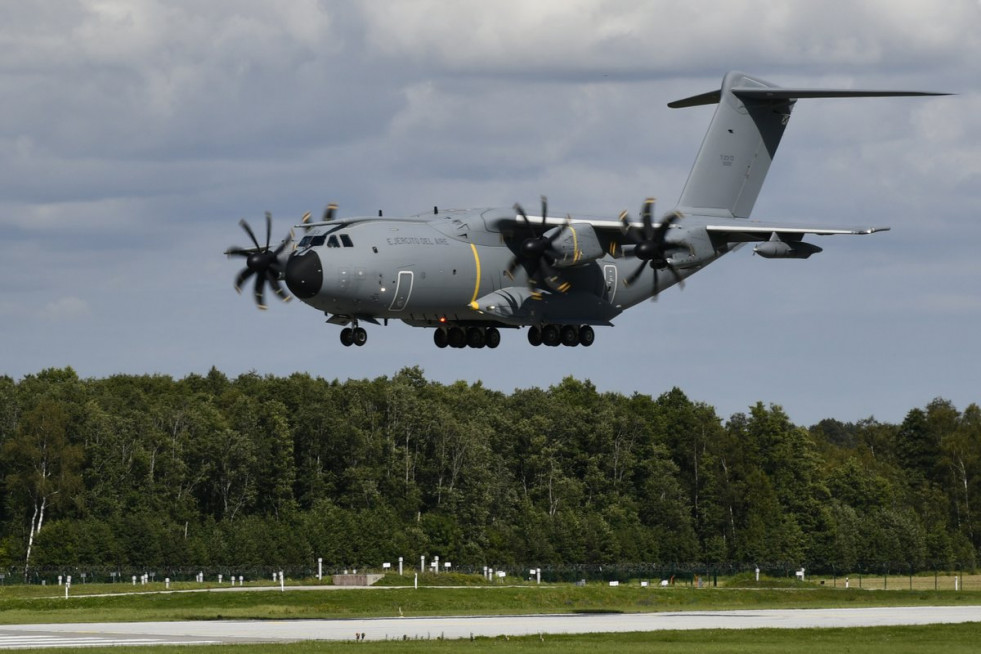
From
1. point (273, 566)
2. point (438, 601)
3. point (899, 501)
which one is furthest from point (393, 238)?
point (899, 501)

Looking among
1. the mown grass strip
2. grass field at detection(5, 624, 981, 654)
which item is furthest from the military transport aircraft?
the mown grass strip

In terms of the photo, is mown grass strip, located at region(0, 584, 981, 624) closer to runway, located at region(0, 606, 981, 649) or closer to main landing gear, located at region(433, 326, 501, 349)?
runway, located at region(0, 606, 981, 649)

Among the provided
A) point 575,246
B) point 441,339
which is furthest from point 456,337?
point 575,246

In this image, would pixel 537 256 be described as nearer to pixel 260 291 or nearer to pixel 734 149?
pixel 260 291

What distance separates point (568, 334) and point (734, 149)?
1198 centimetres

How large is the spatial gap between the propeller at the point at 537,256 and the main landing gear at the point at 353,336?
6058mm

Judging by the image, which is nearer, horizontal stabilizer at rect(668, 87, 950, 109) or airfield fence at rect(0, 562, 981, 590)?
horizontal stabilizer at rect(668, 87, 950, 109)

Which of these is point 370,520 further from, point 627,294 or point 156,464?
point 627,294

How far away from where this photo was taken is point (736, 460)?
13800cm

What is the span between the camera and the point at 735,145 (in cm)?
6681

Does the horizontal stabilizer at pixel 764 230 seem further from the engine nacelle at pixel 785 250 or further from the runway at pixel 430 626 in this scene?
the runway at pixel 430 626

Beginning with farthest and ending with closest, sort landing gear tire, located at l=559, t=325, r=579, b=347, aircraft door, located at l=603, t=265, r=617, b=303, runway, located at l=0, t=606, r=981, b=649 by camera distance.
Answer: aircraft door, located at l=603, t=265, r=617, b=303 → landing gear tire, located at l=559, t=325, r=579, b=347 → runway, located at l=0, t=606, r=981, b=649

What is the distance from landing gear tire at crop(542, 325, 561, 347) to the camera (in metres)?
60.1

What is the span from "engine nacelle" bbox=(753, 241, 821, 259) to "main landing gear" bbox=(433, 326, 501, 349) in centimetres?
978
